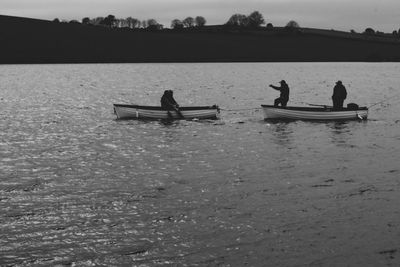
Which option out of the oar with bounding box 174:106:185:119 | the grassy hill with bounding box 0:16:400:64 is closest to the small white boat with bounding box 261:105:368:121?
the oar with bounding box 174:106:185:119

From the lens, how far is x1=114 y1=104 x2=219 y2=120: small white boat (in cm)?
3899

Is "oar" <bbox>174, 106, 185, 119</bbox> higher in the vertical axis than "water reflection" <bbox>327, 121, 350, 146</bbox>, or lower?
higher

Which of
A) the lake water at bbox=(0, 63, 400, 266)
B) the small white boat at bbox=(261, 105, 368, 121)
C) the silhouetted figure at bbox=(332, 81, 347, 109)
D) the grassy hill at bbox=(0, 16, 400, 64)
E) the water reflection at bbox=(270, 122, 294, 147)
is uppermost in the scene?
the grassy hill at bbox=(0, 16, 400, 64)

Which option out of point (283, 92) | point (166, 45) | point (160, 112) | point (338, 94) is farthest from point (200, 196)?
point (166, 45)

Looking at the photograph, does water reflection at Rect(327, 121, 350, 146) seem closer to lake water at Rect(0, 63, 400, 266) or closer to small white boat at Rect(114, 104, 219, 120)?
lake water at Rect(0, 63, 400, 266)

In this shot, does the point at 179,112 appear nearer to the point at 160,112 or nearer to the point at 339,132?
the point at 160,112

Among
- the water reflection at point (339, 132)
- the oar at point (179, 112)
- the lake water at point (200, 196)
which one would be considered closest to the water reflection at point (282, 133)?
the lake water at point (200, 196)

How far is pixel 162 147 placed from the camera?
94.3ft

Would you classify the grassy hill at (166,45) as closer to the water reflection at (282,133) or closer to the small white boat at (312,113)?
the small white boat at (312,113)

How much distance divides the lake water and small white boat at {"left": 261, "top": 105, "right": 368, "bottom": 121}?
2206 mm

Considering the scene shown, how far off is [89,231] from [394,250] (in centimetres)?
747

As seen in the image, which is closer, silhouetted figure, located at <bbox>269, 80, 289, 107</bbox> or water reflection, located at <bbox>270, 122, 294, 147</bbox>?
water reflection, located at <bbox>270, 122, 294, 147</bbox>

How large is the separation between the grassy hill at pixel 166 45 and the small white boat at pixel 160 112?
418ft

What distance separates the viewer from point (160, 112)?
1535 inches
